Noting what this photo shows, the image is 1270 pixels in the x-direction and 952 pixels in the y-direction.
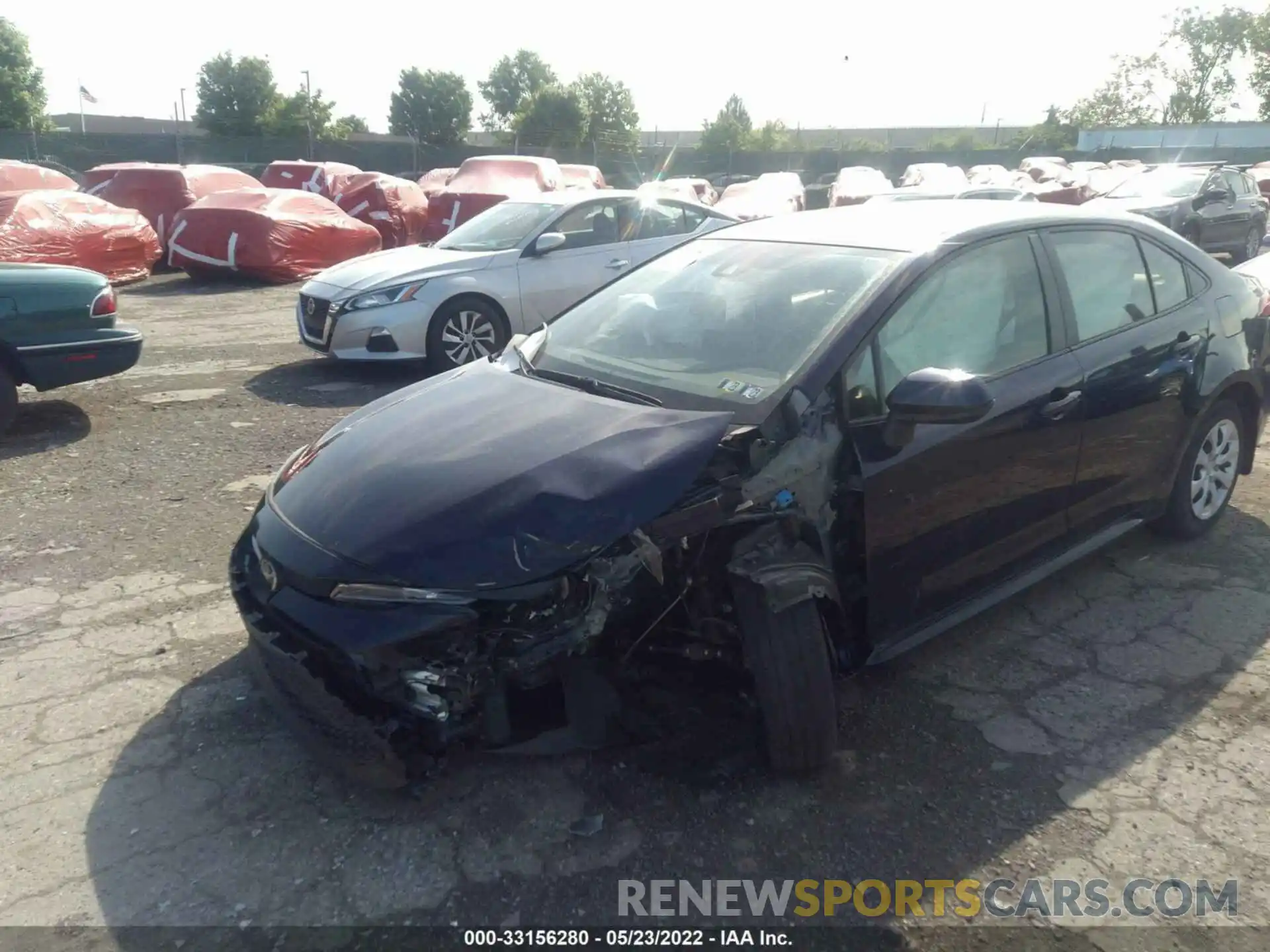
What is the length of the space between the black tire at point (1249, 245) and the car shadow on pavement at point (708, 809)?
15.1 metres

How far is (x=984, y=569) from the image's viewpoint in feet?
11.6

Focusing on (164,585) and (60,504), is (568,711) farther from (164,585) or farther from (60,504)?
(60,504)

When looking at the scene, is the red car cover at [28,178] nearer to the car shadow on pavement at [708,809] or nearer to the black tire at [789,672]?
the car shadow on pavement at [708,809]

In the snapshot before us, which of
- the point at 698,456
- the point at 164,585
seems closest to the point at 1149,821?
the point at 698,456

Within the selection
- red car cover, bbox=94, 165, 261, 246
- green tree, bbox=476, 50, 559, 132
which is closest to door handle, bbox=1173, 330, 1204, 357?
red car cover, bbox=94, 165, 261, 246

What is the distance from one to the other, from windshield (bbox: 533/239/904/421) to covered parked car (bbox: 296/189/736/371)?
3709 millimetres

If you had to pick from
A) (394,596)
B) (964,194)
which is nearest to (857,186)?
(964,194)

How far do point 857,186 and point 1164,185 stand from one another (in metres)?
7.72

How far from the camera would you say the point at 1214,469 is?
4.65 meters

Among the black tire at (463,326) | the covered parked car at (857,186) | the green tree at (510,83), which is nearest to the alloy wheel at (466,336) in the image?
the black tire at (463,326)

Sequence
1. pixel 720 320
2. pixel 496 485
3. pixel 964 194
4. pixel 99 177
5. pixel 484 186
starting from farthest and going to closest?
pixel 484 186
pixel 99 177
pixel 964 194
pixel 720 320
pixel 496 485

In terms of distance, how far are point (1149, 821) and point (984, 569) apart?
100cm

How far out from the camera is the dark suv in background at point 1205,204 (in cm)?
1489

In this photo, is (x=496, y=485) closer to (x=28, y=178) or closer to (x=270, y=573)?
(x=270, y=573)
